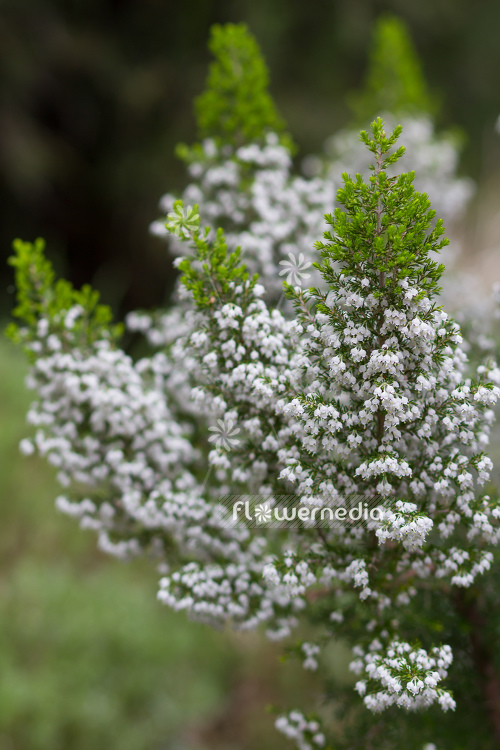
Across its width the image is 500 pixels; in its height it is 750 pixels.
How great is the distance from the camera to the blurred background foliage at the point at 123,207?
15.1 ft

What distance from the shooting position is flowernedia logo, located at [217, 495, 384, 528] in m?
2.02

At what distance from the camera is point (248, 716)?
5.22 m

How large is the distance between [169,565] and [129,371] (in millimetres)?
932

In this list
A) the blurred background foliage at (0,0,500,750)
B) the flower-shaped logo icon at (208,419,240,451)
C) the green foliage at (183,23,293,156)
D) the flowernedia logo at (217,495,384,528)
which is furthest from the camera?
the blurred background foliage at (0,0,500,750)

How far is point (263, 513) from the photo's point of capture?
2.31 m

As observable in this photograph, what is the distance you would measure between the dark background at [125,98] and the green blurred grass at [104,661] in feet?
11.0

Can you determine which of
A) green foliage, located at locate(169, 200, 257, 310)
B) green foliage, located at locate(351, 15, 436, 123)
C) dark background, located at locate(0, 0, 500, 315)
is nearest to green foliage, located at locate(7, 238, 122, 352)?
green foliage, located at locate(169, 200, 257, 310)

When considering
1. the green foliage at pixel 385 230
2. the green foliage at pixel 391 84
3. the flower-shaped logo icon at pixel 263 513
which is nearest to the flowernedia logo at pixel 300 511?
the flower-shaped logo icon at pixel 263 513

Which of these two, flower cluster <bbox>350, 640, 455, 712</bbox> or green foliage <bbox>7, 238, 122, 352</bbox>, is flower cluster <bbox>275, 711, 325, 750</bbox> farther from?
green foliage <bbox>7, 238, 122, 352</bbox>

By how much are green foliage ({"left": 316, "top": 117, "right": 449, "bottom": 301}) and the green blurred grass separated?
3.24 meters

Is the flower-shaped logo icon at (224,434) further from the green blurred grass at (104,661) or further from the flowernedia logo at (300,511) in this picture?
the green blurred grass at (104,661)

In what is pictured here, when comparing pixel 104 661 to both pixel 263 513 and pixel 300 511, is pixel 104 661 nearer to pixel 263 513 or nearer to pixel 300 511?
pixel 263 513

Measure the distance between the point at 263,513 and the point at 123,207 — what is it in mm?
7387

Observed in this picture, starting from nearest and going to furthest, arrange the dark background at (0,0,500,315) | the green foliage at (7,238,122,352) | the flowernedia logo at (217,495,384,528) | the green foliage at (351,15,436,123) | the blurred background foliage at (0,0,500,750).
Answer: the flowernedia logo at (217,495,384,528) → the green foliage at (7,238,122,352) → the green foliage at (351,15,436,123) → the blurred background foliage at (0,0,500,750) → the dark background at (0,0,500,315)
